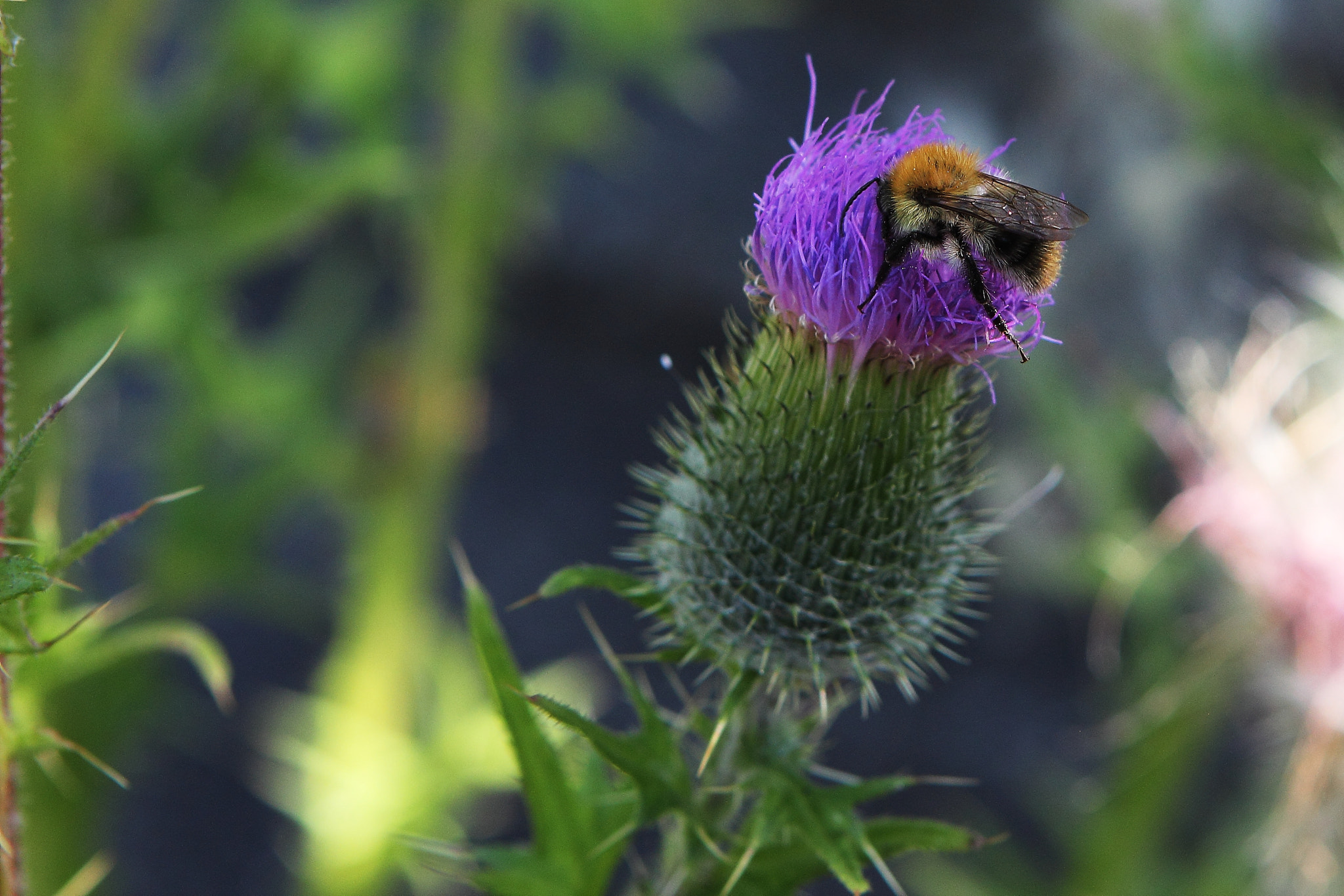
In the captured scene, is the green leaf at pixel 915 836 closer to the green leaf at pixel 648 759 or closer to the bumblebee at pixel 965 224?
the green leaf at pixel 648 759

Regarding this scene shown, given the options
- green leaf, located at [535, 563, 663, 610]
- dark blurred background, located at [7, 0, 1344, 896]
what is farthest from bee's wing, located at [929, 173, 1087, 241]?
dark blurred background, located at [7, 0, 1344, 896]

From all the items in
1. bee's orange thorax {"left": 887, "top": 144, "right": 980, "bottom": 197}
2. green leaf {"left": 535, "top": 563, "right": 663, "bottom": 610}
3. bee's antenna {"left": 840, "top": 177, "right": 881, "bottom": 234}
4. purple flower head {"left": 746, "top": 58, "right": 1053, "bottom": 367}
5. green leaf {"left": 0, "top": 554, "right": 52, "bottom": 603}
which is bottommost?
green leaf {"left": 535, "top": 563, "right": 663, "bottom": 610}

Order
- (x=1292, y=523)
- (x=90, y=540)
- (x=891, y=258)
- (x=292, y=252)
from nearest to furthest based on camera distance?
(x=90, y=540)
(x=891, y=258)
(x=1292, y=523)
(x=292, y=252)

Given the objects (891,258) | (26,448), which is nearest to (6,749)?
(26,448)

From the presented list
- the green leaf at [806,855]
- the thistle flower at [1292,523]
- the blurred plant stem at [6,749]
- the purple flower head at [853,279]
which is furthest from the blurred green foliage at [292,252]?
the thistle flower at [1292,523]

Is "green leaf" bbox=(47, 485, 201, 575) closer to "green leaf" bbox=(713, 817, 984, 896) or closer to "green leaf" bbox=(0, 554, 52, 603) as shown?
"green leaf" bbox=(0, 554, 52, 603)

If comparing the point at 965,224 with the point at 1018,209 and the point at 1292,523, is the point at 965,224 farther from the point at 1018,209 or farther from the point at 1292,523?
the point at 1292,523
